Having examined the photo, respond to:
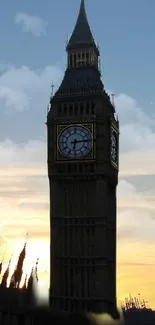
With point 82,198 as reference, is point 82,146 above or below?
above

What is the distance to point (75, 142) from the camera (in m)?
112

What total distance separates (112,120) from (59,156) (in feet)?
37.0

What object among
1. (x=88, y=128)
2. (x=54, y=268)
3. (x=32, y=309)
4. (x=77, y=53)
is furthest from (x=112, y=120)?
(x=32, y=309)

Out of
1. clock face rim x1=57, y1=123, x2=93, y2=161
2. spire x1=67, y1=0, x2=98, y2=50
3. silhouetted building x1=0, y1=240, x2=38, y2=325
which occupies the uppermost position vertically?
spire x1=67, y1=0, x2=98, y2=50

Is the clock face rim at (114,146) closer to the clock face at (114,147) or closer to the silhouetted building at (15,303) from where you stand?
the clock face at (114,147)

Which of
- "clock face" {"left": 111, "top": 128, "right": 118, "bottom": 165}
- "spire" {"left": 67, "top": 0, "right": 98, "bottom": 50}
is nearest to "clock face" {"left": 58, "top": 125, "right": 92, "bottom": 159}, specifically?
"clock face" {"left": 111, "top": 128, "right": 118, "bottom": 165}

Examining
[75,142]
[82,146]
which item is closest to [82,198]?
[82,146]

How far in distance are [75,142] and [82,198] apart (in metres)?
9.29

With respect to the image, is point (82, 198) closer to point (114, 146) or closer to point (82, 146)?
point (82, 146)

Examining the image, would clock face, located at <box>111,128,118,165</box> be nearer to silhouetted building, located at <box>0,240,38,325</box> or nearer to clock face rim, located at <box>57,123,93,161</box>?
clock face rim, located at <box>57,123,93,161</box>

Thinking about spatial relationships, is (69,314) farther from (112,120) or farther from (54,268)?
(112,120)

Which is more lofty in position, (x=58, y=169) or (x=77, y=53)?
(x=77, y=53)

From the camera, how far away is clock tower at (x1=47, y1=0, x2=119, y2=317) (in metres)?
109

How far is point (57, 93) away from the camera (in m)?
118
